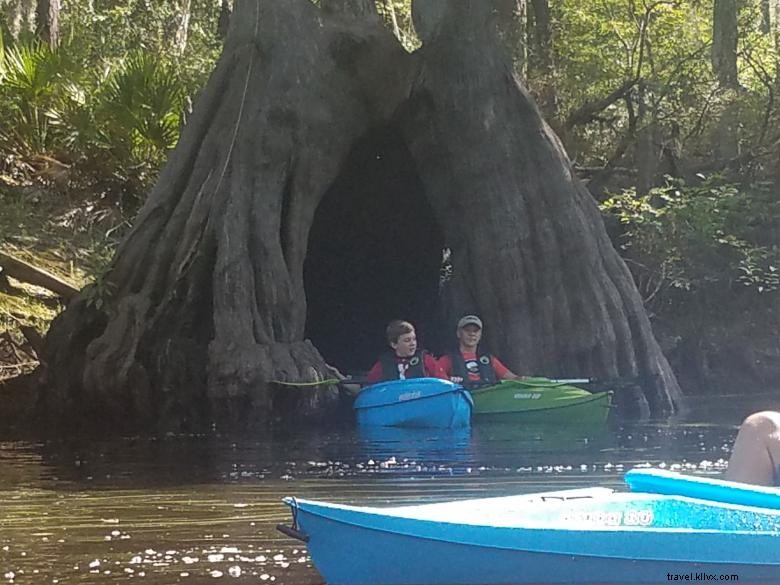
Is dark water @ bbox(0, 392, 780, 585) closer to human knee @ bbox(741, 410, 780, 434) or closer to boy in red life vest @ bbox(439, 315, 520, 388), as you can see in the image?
boy in red life vest @ bbox(439, 315, 520, 388)

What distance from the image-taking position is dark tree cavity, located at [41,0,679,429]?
13.2 metres

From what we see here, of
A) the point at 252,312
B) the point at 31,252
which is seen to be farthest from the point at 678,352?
the point at 31,252

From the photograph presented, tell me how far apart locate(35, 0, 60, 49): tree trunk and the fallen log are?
303 inches

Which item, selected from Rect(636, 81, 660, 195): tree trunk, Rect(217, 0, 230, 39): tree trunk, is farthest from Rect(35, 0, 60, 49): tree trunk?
Rect(636, 81, 660, 195): tree trunk

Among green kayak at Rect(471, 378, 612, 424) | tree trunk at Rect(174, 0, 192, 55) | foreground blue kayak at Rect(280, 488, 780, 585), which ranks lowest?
foreground blue kayak at Rect(280, 488, 780, 585)

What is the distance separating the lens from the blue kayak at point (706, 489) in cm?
559

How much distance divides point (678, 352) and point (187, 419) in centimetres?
783

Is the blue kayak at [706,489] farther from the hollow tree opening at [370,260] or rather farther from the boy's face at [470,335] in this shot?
the hollow tree opening at [370,260]

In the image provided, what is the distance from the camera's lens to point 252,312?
43.5ft

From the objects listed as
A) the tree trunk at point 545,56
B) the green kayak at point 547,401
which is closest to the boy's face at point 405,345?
the green kayak at point 547,401

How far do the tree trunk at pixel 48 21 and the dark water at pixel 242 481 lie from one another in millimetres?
11915

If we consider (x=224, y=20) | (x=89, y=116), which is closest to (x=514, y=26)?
(x=89, y=116)

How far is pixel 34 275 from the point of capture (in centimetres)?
1552

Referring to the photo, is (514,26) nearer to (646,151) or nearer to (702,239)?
(646,151)
